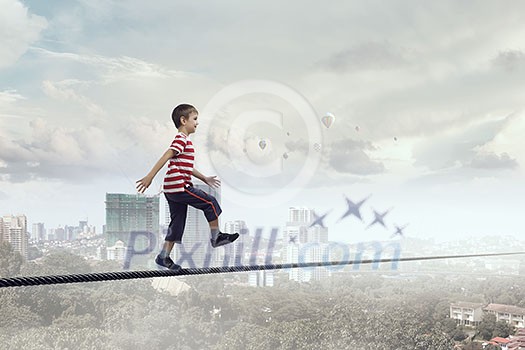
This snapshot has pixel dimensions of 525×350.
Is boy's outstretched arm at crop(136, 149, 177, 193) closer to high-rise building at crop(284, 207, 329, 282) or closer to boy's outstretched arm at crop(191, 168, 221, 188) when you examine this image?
boy's outstretched arm at crop(191, 168, 221, 188)

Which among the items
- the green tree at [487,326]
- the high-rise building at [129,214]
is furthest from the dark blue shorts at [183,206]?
the green tree at [487,326]

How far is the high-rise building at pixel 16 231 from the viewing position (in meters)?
8.19

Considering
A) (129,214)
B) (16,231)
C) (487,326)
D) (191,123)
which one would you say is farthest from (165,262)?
(487,326)

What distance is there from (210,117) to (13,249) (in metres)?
3.05

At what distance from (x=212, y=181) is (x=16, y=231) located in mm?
6671

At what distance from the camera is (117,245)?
7711mm

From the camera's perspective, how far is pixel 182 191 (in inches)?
81.8

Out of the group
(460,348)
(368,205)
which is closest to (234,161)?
(368,205)

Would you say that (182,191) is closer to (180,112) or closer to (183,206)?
(183,206)

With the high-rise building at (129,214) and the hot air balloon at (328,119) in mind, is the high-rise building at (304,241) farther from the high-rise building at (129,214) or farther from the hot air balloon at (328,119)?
the high-rise building at (129,214)

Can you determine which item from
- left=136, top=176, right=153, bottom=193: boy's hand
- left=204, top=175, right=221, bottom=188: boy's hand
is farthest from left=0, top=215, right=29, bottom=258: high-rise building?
left=136, top=176, right=153, bottom=193: boy's hand

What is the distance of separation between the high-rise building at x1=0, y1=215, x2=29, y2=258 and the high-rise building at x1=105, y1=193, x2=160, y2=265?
144 centimetres

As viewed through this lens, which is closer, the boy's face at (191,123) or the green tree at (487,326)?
the boy's face at (191,123)

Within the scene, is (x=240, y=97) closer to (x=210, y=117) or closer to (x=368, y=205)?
(x=210, y=117)
